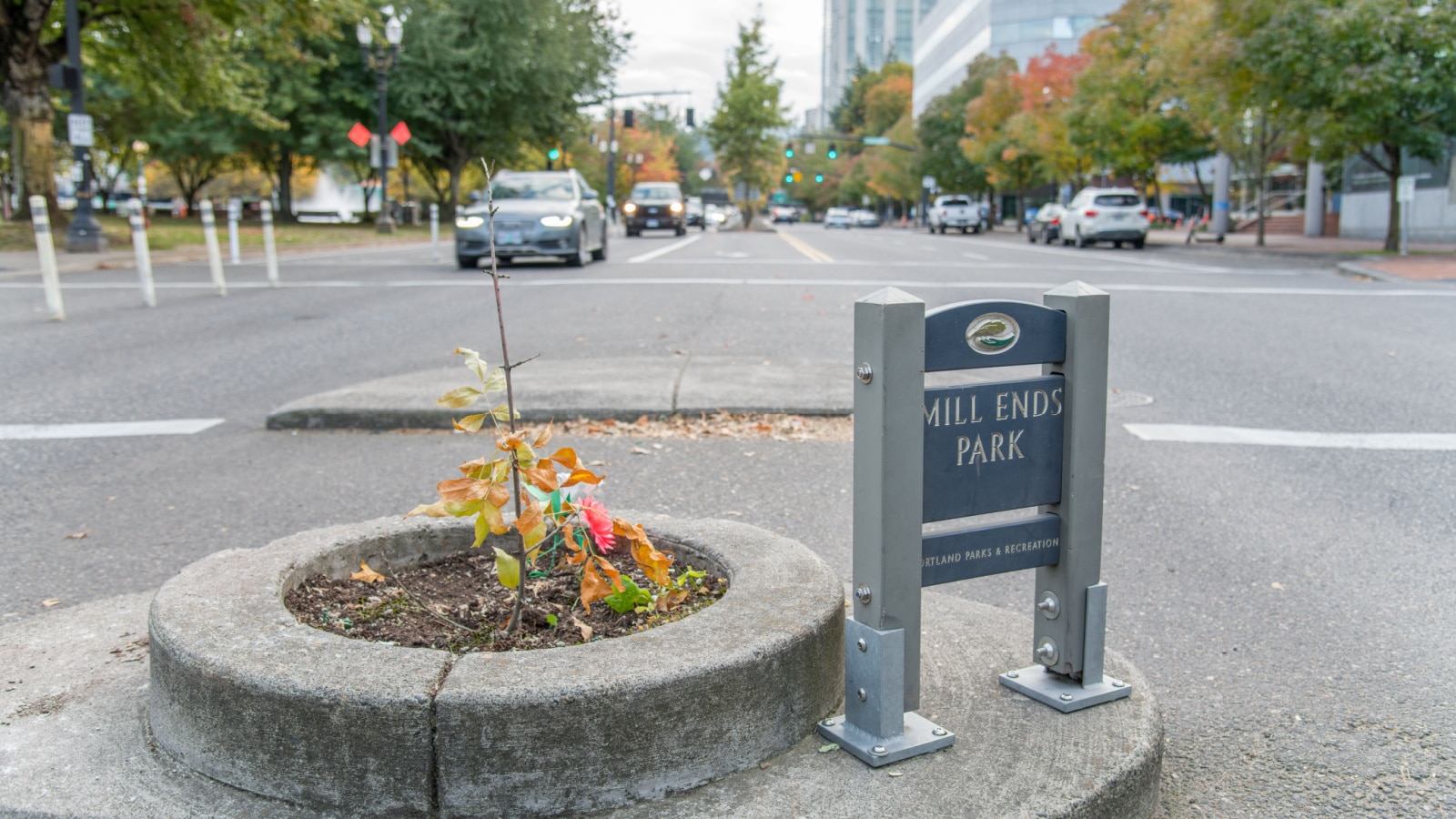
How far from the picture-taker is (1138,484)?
5285 mm

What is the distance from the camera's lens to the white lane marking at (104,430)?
Result: 614cm

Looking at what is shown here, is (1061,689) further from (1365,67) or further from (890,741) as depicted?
(1365,67)

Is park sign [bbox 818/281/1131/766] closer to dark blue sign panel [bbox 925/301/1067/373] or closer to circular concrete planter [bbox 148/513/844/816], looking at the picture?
dark blue sign panel [bbox 925/301/1067/373]

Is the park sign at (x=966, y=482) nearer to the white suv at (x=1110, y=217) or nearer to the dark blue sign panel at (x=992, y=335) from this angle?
the dark blue sign panel at (x=992, y=335)

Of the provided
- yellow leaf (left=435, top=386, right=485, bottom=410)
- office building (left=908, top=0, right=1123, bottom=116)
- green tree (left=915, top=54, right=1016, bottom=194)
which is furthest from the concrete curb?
office building (left=908, top=0, right=1123, bottom=116)

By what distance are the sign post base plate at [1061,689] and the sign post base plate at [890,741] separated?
305 mm

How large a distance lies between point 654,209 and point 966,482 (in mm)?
38613

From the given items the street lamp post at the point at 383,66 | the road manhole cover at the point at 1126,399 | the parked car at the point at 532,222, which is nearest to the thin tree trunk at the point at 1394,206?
the parked car at the point at 532,222

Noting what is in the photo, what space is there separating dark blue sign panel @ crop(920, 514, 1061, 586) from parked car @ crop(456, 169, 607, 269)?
15.3 metres

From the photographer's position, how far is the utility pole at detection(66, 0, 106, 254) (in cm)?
1876

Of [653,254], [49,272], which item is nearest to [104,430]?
[49,272]

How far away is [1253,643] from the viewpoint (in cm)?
345

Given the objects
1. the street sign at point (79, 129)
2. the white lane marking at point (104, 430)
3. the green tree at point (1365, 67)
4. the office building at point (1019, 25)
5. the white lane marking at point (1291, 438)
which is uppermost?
the office building at point (1019, 25)

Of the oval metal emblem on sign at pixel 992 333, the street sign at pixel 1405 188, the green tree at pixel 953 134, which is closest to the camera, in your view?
the oval metal emblem on sign at pixel 992 333
